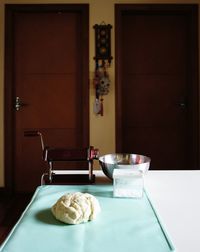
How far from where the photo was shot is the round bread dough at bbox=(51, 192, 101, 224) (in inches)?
30.6

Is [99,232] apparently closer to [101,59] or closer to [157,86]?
[101,59]

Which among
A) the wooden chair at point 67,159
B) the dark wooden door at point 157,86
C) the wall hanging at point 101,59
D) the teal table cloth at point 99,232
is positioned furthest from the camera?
the dark wooden door at point 157,86

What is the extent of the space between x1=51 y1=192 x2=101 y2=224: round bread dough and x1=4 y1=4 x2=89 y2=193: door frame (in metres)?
2.24

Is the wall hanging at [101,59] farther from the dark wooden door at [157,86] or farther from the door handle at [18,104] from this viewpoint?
the door handle at [18,104]

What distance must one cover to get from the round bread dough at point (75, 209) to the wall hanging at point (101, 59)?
225 cm

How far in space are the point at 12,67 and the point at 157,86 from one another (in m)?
1.60

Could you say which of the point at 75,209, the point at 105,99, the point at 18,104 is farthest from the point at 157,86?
the point at 75,209

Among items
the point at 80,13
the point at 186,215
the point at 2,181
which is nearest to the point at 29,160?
the point at 2,181

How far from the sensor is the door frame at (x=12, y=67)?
3045 millimetres

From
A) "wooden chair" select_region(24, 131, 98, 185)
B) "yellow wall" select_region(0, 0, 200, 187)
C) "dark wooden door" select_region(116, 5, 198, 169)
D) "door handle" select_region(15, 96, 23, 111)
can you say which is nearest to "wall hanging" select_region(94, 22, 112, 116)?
"yellow wall" select_region(0, 0, 200, 187)

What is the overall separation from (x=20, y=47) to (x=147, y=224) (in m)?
2.80

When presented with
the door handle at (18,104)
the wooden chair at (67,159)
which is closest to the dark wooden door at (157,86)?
the door handle at (18,104)

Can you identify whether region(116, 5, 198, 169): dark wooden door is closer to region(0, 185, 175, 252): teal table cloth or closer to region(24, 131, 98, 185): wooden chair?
region(24, 131, 98, 185): wooden chair

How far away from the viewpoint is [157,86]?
3182 millimetres
